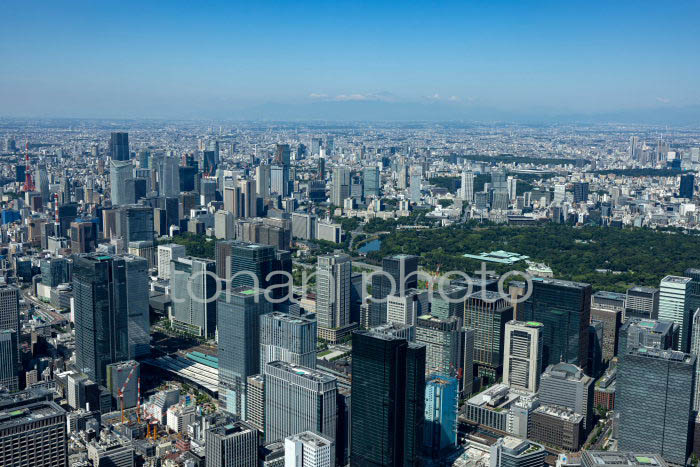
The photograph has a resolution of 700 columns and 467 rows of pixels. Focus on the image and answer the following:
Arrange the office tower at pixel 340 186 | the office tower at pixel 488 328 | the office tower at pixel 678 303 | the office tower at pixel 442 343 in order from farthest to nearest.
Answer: the office tower at pixel 340 186 → the office tower at pixel 678 303 → the office tower at pixel 488 328 → the office tower at pixel 442 343

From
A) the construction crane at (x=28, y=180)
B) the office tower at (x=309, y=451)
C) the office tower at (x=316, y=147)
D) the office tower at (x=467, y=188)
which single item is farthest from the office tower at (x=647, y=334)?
the office tower at (x=316, y=147)

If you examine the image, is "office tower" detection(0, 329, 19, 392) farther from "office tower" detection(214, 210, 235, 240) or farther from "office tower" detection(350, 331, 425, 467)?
"office tower" detection(214, 210, 235, 240)

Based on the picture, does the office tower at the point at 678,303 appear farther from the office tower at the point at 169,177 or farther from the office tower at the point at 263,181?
the office tower at the point at 169,177

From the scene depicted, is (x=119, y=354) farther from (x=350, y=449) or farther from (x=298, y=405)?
(x=350, y=449)

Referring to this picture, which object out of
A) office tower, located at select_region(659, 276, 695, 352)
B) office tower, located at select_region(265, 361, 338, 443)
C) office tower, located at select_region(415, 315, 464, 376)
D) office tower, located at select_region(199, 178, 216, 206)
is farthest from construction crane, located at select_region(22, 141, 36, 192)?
office tower, located at select_region(659, 276, 695, 352)

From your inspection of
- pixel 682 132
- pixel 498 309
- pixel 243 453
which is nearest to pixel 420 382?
pixel 243 453

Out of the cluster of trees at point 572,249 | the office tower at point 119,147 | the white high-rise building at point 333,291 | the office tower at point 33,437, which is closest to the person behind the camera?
the office tower at point 33,437
